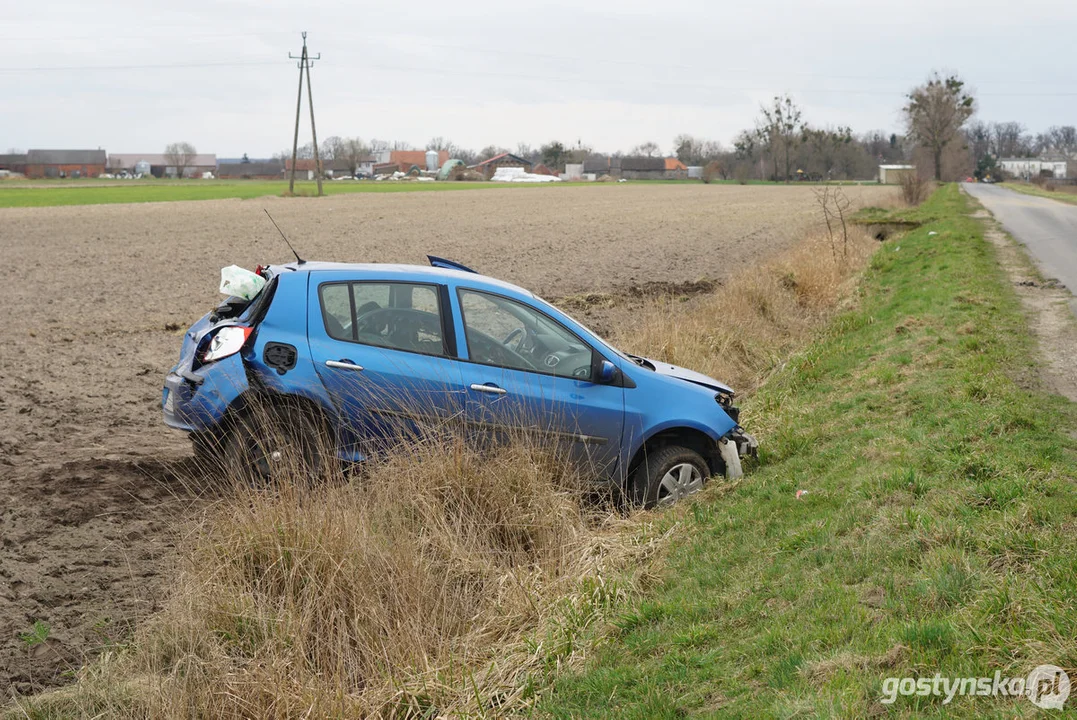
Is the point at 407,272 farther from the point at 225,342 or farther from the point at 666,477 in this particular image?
the point at 666,477

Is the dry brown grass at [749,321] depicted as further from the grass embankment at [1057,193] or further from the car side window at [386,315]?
the grass embankment at [1057,193]

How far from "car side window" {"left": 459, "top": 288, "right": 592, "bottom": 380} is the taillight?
1561 mm

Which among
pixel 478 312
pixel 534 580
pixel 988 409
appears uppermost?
pixel 478 312

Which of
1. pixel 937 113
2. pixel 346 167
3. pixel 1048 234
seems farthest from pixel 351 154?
pixel 1048 234

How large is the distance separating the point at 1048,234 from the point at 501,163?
148m

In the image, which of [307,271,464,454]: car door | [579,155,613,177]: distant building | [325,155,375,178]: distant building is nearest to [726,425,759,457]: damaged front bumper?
[307,271,464,454]: car door

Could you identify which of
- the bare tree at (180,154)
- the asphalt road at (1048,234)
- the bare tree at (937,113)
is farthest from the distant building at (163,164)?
the asphalt road at (1048,234)

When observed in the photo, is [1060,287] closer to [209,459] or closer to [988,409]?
[988,409]

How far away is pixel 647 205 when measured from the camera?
65312mm

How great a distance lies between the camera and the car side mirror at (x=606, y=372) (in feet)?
24.6

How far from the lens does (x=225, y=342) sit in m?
7.39

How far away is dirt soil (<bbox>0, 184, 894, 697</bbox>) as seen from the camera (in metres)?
6.31

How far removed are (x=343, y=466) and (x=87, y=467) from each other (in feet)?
8.89

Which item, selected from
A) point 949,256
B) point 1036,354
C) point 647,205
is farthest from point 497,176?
point 1036,354
